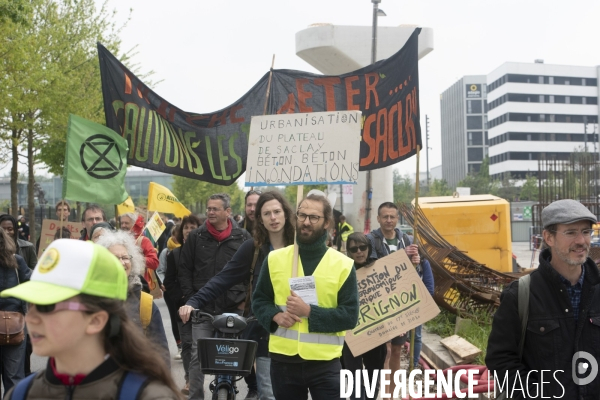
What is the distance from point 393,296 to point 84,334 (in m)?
5.50

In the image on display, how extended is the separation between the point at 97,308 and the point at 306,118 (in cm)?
419

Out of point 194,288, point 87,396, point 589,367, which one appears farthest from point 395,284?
point 87,396

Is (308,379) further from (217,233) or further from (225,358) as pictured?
(217,233)

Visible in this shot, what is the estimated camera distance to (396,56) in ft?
28.5

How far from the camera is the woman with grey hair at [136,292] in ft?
13.9

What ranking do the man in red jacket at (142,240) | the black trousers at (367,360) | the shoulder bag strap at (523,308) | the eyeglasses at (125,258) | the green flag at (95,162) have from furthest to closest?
the man in red jacket at (142,240) < the green flag at (95,162) < the black trousers at (367,360) < the eyeglasses at (125,258) < the shoulder bag strap at (523,308)

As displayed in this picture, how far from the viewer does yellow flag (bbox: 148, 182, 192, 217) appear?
15.3m

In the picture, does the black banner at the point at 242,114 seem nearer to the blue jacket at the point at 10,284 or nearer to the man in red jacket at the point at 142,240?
the man in red jacket at the point at 142,240

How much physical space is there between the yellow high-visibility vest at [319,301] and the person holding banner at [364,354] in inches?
87.8

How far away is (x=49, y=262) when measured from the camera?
2273 millimetres

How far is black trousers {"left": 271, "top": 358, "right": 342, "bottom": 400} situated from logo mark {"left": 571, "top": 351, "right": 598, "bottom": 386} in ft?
4.65

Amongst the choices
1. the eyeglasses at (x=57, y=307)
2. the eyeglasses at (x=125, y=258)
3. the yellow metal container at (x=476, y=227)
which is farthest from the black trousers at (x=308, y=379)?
the yellow metal container at (x=476, y=227)

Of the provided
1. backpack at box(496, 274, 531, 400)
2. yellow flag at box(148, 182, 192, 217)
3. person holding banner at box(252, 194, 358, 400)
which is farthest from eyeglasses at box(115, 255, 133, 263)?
yellow flag at box(148, 182, 192, 217)

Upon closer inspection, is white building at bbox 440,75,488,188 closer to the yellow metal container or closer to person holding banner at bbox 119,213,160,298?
the yellow metal container
